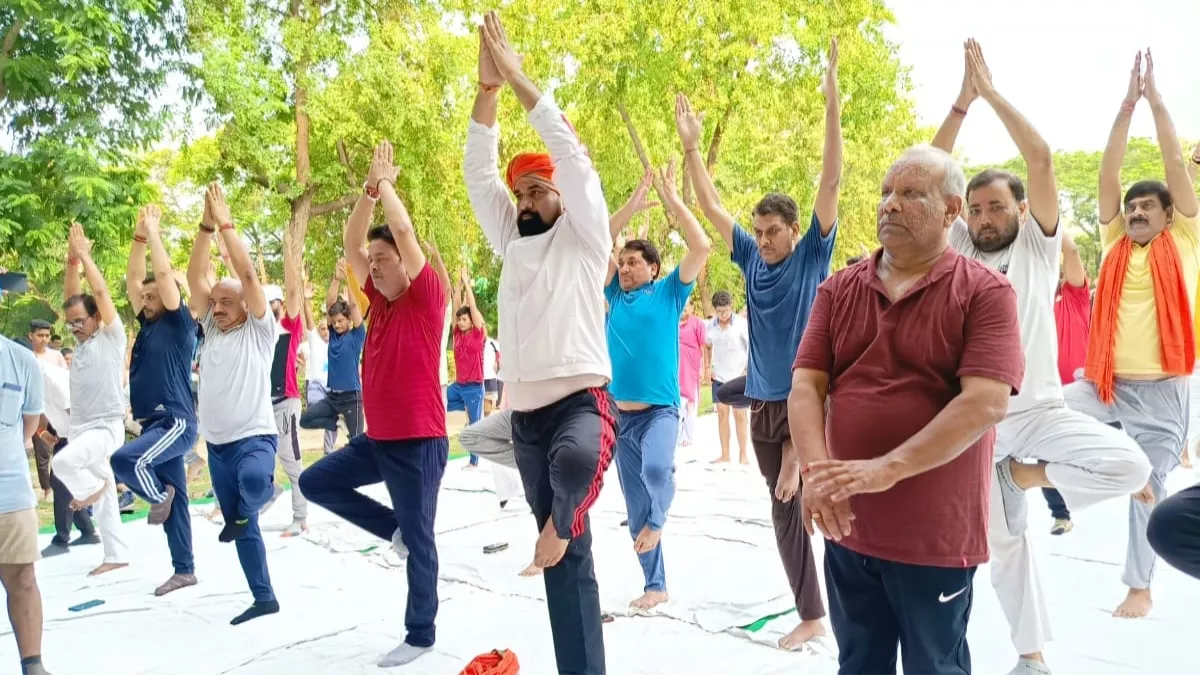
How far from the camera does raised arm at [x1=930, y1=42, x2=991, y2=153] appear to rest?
11.8ft

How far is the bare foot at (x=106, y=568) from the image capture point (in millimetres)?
5918

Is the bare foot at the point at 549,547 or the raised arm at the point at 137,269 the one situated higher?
the raised arm at the point at 137,269

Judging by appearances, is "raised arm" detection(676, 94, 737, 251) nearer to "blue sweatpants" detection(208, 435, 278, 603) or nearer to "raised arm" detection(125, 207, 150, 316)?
"blue sweatpants" detection(208, 435, 278, 603)

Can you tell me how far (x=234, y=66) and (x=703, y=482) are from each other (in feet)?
40.8

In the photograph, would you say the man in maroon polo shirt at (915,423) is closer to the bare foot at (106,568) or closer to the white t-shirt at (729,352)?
the bare foot at (106,568)

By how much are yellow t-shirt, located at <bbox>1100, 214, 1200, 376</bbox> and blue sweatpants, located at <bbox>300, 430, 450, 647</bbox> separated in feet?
11.4

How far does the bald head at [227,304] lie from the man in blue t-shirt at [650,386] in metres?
2.20

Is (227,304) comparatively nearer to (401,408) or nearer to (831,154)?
(401,408)

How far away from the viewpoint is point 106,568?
19.6ft

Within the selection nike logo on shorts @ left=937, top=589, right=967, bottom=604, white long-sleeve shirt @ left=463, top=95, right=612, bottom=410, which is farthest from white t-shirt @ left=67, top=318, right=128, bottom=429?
nike logo on shorts @ left=937, top=589, right=967, bottom=604

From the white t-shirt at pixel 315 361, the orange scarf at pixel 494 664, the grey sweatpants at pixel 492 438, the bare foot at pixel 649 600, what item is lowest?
the bare foot at pixel 649 600

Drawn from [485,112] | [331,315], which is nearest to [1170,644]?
[485,112]

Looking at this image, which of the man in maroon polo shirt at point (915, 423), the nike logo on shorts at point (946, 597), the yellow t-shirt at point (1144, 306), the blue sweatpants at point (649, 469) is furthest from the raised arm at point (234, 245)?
the yellow t-shirt at point (1144, 306)

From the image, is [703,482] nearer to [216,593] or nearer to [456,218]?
[216,593]
